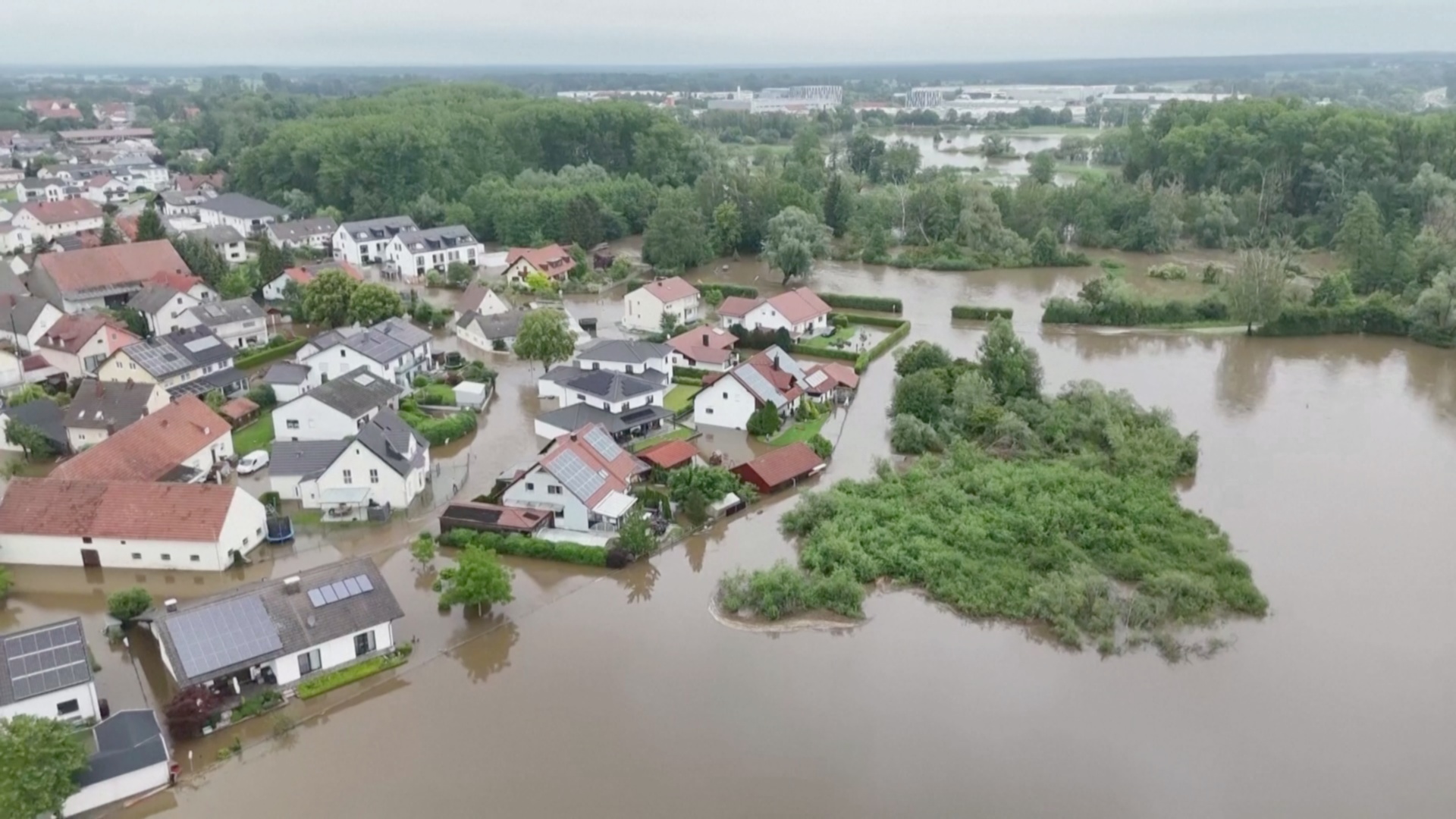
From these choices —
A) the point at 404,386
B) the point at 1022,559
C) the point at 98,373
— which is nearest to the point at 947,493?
the point at 1022,559

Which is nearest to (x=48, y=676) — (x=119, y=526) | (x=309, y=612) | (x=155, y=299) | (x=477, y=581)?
(x=309, y=612)

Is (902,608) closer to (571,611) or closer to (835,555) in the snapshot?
(835,555)

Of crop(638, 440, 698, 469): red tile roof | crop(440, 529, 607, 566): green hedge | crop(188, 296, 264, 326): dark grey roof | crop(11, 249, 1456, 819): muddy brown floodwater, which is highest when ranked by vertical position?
crop(188, 296, 264, 326): dark grey roof

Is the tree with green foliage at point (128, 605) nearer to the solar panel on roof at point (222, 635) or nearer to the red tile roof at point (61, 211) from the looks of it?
the solar panel on roof at point (222, 635)

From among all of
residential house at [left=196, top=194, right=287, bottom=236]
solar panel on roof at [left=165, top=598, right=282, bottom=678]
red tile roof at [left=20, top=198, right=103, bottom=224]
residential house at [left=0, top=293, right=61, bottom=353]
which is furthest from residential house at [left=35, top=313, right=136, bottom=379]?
red tile roof at [left=20, top=198, right=103, bottom=224]

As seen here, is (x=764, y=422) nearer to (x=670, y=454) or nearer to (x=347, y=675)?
(x=670, y=454)

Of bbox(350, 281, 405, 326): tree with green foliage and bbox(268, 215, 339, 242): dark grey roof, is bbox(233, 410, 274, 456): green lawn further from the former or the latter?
bbox(268, 215, 339, 242): dark grey roof
